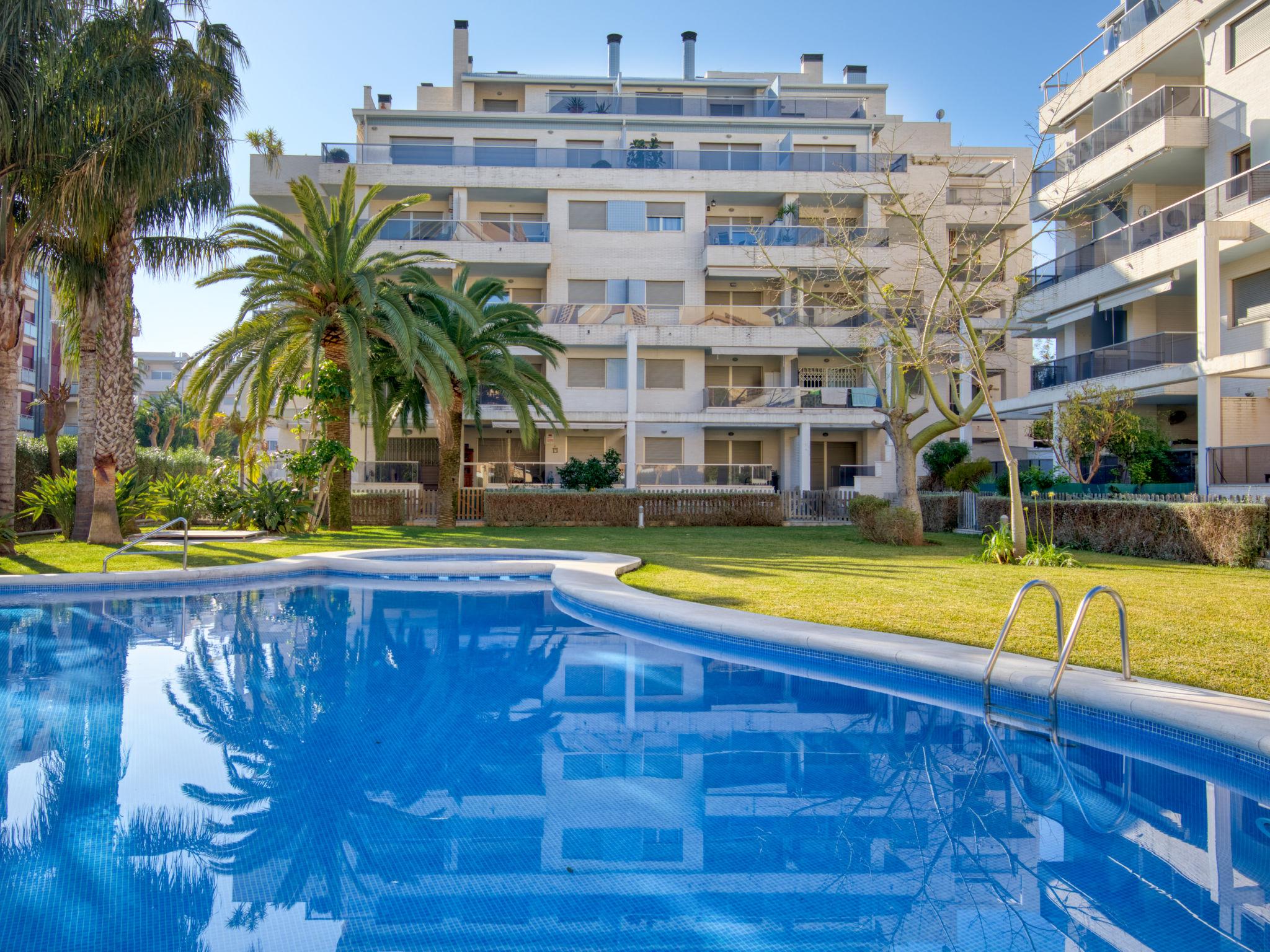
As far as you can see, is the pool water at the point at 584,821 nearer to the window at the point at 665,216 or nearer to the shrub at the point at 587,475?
the shrub at the point at 587,475

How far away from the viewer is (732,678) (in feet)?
25.9

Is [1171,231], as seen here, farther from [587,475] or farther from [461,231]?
[461,231]

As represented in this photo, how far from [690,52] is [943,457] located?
21.6m

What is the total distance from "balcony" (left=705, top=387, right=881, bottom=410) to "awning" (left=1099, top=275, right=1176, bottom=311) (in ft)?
26.5

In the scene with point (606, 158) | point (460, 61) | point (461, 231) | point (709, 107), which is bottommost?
point (461, 231)

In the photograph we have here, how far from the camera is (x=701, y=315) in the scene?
104 feet

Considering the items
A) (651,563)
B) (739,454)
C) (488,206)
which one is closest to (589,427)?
(739,454)

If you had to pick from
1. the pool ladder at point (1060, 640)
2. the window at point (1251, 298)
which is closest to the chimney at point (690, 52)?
the window at point (1251, 298)

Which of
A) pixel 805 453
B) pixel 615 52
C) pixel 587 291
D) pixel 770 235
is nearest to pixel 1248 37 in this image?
pixel 770 235

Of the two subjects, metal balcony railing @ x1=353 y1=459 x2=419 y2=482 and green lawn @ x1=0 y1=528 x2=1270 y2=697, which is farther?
metal balcony railing @ x1=353 y1=459 x2=419 y2=482

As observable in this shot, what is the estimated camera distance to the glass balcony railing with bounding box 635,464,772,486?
30.1 metres

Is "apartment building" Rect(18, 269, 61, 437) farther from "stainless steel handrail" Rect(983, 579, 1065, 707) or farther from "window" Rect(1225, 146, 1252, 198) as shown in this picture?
"stainless steel handrail" Rect(983, 579, 1065, 707)

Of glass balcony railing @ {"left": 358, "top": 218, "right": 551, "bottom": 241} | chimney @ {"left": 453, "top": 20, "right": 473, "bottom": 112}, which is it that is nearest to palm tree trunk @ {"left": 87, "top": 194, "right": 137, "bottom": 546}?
glass balcony railing @ {"left": 358, "top": 218, "right": 551, "bottom": 241}

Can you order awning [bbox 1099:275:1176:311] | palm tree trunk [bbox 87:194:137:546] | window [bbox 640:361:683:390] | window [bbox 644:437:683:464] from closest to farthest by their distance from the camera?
palm tree trunk [bbox 87:194:137:546]
awning [bbox 1099:275:1176:311]
window [bbox 640:361:683:390]
window [bbox 644:437:683:464]
